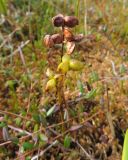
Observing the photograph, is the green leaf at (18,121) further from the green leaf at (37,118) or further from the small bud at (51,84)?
the small bud at (51,84)

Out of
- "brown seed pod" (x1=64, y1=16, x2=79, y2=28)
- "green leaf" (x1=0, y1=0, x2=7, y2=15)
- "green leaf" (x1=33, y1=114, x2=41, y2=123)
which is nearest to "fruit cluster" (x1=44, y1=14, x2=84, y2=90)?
"brown seed pod" (x1=64, y1=16, x2=79, y2=28)

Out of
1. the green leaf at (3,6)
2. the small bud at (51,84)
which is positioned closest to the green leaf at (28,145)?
the small bud at (51,84)

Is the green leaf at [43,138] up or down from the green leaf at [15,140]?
up

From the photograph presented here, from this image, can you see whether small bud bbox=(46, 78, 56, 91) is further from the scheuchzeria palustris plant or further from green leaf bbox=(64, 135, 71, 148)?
green leaf bbox=(64, 135, 71, 148)

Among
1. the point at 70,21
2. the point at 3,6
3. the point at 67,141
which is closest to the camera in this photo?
the point at 70,21

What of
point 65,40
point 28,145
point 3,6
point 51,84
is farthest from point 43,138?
point 3,6

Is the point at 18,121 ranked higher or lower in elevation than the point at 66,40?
lower

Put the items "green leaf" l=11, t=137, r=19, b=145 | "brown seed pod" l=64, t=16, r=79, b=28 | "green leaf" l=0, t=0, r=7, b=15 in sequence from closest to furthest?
"brown seed pod" l=64, t=16, r=79, b=28 → "green leaf" l=11, t=137, r=19, b=145 → "green leaf" l=0, t=0, r=7, b=15

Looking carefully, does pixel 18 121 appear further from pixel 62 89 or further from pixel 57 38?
pixel 57 38

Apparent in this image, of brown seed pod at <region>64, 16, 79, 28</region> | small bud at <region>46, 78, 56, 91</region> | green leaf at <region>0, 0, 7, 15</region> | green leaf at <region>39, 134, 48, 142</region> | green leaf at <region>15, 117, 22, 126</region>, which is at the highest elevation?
brown seed pod at <region>64, 16, 79, 28</region>

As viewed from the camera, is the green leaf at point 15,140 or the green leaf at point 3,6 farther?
the green leaf at point 3,6

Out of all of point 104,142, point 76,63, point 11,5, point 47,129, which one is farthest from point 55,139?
point 11,5
